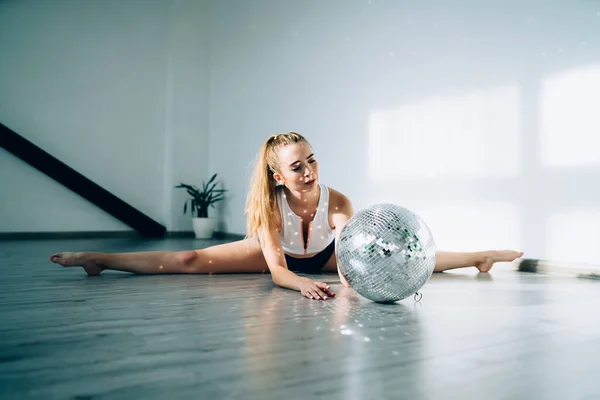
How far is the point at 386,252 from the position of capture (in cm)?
155

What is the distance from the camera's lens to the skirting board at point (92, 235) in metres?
5.40

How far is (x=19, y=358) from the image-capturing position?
1066 mm

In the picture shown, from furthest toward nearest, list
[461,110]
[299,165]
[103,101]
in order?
[103,101], [461,110], [299,165]

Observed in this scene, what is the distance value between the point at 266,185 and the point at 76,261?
95 cm

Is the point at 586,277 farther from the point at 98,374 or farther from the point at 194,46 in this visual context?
the point at 194,46

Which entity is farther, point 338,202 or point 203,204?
point 203,204

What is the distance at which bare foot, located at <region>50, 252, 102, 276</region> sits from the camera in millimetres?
2262

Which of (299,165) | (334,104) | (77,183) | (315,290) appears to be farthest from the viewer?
(77,183)

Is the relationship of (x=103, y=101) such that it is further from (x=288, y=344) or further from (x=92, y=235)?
(x=288, y=344)

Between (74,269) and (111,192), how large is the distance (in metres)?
3.56

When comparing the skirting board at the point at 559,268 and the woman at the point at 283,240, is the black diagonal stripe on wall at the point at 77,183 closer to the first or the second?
the woman at the point at 283,240

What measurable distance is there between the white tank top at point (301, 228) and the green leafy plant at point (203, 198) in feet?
12.3

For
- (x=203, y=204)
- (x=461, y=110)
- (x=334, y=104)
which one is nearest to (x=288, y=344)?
(x=461, y=110)

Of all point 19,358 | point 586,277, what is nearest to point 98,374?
point 19,358
